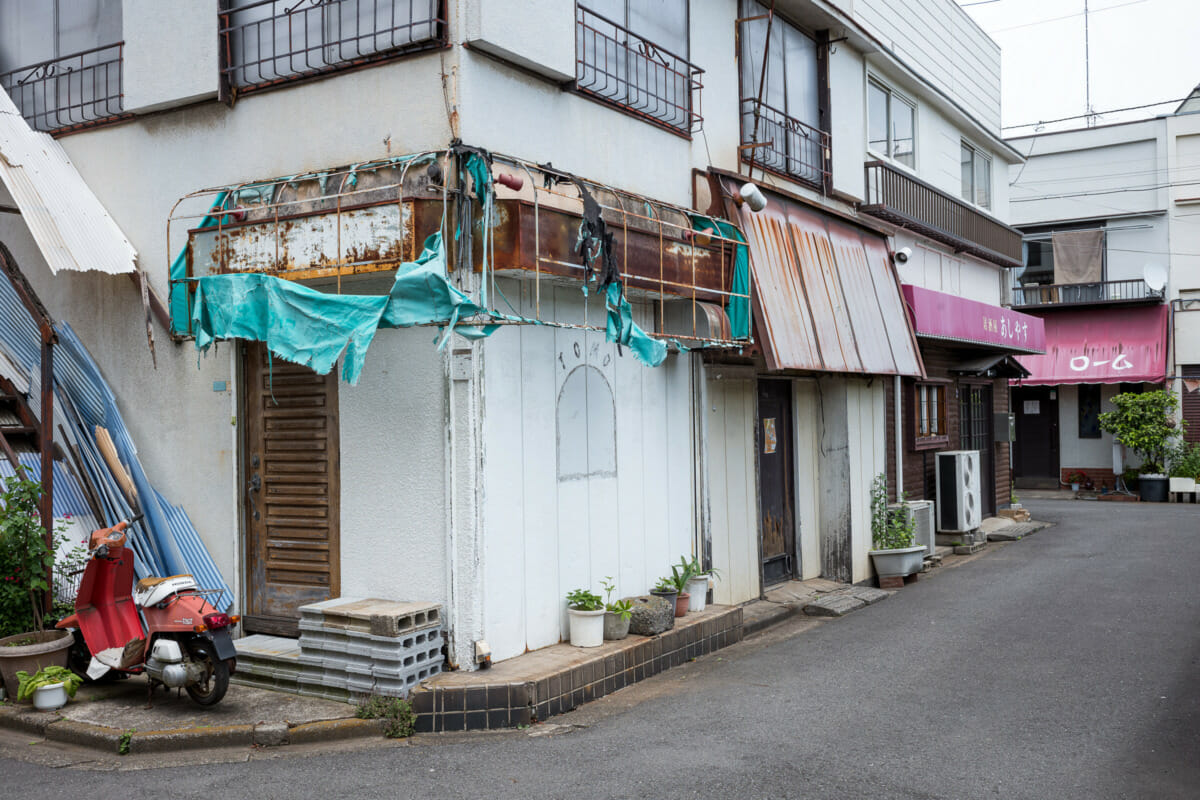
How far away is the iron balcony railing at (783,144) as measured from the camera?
35.4 ft

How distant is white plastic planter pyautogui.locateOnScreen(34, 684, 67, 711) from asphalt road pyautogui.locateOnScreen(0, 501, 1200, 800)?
0.75 metres

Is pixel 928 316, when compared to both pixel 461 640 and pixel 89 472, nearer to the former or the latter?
pixel 461 640

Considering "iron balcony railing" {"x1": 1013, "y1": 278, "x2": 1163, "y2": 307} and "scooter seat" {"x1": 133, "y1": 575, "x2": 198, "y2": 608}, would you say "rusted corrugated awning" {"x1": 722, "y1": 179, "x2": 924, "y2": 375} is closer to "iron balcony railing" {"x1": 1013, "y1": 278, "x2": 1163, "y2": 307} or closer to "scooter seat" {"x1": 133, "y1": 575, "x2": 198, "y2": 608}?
"scooter seat" {"x1": 133, "y1": 575, "x2": 198, "y2": 608}

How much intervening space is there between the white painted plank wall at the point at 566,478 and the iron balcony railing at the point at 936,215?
558cm

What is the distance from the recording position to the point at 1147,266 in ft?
80.8

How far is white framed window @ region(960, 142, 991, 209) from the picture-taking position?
18000mm

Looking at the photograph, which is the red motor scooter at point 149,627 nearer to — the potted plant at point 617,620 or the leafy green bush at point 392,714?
the leafy green bush at point 392,714

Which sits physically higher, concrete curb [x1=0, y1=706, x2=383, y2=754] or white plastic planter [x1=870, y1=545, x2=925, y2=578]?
white plastic planter [x1=870, y1=545, x2=925, y2=578]

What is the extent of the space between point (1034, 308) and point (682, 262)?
69.3 feet

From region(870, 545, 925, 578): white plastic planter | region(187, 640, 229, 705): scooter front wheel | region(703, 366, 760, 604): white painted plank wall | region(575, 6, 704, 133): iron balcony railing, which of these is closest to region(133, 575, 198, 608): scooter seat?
region(187, 640, 229, 705): scooter front wheel

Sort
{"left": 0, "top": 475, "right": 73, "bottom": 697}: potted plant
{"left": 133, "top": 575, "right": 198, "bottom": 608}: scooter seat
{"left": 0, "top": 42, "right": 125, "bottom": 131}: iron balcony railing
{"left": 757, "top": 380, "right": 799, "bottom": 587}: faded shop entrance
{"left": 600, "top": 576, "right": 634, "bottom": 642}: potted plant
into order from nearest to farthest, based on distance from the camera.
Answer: {"left": 133, "top": 575, "right": 198, "bottom": 608}: scooter seat
{"left": 0, "top": 475, "right": 73, "bottom": 697}: potted plant
{"left": 600, "top": 576, "right": 634, "bottom": 642}: potted plant
{"left": 0, "top": 42, "right": 125, "bottom": 131}: iron balcony railing
{"left": 757, "top": 380, "right": 799, "bottom": 587}: faded shop entrance

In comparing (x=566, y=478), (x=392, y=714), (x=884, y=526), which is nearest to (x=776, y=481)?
(x=884, y=526)

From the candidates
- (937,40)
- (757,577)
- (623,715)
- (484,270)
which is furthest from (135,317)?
(937,40)

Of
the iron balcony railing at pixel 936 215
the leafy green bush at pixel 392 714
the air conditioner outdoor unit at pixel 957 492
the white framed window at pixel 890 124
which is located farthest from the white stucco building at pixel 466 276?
the air conditioner outdoor unit at pixel 957 492
